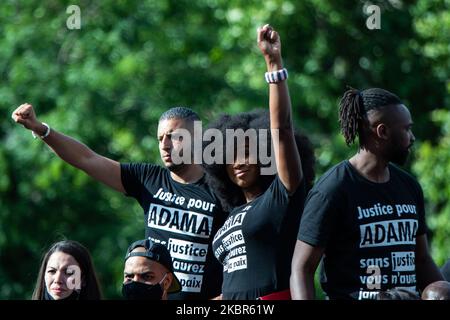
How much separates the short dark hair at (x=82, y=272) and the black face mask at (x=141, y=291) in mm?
498

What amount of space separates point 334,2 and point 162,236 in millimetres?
7886

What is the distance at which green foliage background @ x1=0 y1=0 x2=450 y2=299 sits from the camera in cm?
1294

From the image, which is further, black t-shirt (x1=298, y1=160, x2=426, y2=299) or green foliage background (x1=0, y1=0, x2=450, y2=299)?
green foliage background (x1=0, y1=0, x2=450, y2=299)

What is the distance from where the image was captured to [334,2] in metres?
13.5

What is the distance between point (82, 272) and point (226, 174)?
88 cm

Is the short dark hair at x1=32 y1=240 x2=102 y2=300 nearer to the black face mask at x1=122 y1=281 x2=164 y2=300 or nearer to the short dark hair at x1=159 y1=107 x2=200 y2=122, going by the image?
the black face mask at x1=122 y1=281 x2=164 y2=300

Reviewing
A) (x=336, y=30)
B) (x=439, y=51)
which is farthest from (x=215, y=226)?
(x=336, y=30)

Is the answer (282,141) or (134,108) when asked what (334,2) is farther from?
(282,141)

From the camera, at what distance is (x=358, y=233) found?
5.27 meters

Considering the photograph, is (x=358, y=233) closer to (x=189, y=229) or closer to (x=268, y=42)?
(x=268, y=42)

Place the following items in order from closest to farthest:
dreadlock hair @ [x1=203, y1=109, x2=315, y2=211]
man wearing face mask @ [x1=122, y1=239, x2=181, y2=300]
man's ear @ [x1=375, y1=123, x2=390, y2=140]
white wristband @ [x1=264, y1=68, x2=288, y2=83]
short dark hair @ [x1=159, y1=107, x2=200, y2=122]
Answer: white wristband @ [x1=264, y1=68, x2=288, y2=83], man's ear @ [x1=375, y1=123, x2=390, y2=140], man wearing face mask @ [x1=122, y1=239, x2=181, y2=300], dreadlock hair @ [x1=203, y1=109, x2=315, y2=211], short dark hair @ [x1=159, y1=107, x2=200, y2=122]

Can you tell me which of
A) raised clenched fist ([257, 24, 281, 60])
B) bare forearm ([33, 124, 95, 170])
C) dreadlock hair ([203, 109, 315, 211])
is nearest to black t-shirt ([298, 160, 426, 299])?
dreadlock hair ([203, 109, 315, 211])

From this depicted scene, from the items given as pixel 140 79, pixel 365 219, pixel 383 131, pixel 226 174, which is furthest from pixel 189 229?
pixel 140 79

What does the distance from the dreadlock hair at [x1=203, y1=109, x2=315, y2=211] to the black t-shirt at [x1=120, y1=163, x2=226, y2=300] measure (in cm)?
12
